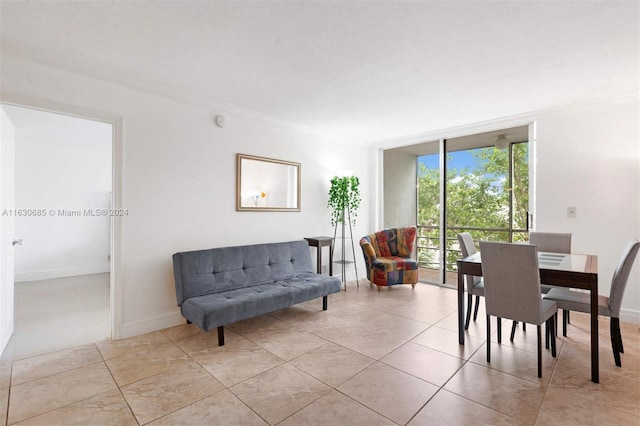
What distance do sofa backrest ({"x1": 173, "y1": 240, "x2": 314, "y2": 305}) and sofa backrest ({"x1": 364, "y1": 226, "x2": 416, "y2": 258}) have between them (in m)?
1.37

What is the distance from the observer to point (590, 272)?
2.16 meters

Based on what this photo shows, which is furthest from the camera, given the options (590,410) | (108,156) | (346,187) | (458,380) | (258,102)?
(108,156)

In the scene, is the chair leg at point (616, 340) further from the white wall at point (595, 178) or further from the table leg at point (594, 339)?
the white wall at point (595, 178)

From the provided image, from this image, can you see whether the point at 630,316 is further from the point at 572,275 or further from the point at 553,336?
the point at 572,275

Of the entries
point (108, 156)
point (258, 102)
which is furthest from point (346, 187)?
point (108, 156)

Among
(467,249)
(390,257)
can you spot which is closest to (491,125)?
(467,249)

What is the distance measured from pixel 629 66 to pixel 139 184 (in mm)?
4480

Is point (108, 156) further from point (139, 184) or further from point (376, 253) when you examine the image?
point (376, 253)

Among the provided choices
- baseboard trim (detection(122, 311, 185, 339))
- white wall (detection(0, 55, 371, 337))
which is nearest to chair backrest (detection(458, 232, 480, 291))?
white wall (detection(0, 55, 371, 337))

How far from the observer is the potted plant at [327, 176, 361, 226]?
4.71 meters

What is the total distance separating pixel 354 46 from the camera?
228 centimetres

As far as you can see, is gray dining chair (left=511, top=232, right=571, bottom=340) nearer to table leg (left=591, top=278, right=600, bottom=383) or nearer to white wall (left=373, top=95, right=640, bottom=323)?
white wall (left=373, top=95, right=640, bottom=323)

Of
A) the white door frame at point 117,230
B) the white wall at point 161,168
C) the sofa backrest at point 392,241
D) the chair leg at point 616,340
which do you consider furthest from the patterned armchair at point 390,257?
the white door frame at point 117,230

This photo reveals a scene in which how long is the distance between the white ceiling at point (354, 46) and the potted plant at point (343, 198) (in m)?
1.50
